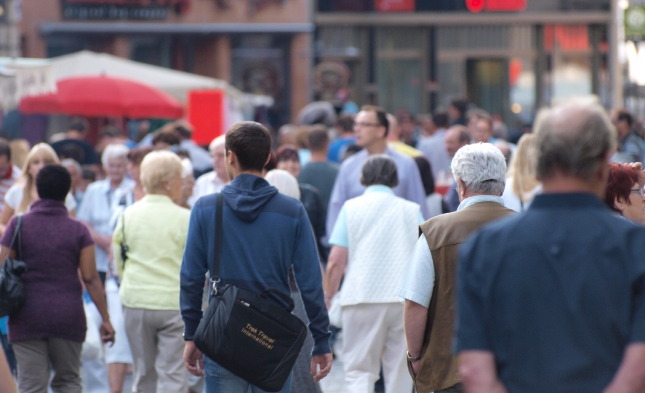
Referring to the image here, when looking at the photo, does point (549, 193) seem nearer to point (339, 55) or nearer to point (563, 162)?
point (563, 162)

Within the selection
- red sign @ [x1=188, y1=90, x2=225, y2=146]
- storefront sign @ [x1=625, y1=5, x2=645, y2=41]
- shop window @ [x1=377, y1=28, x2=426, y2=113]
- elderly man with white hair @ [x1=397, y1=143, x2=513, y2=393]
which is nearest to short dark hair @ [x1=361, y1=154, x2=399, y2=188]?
elderly man with white hair @ [x1=397, y1=143, x2=513, y2=393]

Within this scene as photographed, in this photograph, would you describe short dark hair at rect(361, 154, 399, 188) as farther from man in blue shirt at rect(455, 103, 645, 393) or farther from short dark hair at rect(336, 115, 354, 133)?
short dark hair at rect(336, 115, 354, 133)

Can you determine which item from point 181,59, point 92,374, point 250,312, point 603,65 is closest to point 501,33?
point 603,65

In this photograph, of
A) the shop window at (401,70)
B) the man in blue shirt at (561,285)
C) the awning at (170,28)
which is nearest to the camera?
the man in blue shirt at (561,285)

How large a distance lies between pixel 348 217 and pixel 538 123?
13.5ft

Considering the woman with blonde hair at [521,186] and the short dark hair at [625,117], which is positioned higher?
the short dark hair at [625,117]

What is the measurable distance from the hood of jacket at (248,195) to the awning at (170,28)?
2155cm

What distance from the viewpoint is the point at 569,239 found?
2555 mm

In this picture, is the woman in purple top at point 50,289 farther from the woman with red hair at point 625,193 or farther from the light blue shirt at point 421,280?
the woman with red hair at point 625,193

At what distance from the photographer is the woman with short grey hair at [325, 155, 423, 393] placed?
21.6ft

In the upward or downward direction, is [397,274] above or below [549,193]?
below

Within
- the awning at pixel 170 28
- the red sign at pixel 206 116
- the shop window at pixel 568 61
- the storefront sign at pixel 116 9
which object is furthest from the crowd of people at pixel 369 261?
the shop window at pixel 568 61

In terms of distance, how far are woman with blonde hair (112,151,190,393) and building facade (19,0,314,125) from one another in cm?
1948

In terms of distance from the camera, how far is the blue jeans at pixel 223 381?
178 inches
